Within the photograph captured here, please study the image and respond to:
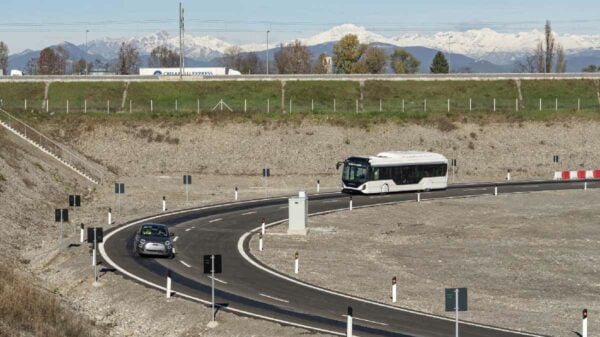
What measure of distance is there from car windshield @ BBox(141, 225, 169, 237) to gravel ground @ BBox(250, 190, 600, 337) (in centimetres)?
475

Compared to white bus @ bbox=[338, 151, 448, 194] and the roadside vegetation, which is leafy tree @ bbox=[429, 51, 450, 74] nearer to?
white bus @ bbox=[338, 151, 448, 194]

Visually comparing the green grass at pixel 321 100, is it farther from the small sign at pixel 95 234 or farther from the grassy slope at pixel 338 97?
the small sign at pixel 95 234

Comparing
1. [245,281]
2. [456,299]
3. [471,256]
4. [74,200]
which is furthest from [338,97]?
[456,299]

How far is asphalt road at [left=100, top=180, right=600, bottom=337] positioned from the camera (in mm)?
34250

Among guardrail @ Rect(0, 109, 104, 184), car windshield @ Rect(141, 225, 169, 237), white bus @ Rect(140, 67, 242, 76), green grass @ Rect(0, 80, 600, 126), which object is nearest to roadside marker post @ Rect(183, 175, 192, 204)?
guardrail @ Rect(0, 109, 104, 184)

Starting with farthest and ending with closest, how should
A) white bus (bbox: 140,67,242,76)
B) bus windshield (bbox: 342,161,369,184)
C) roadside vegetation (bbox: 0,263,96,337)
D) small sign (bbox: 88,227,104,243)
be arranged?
white bus (bbox: 140,67,242,76) → bus windshield (bbox: 342,161,369,184) → small sign (bbox: 88,227,104,243) → roadside vegetation (bbox: 0,263,96,337)

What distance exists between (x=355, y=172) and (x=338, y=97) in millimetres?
45769

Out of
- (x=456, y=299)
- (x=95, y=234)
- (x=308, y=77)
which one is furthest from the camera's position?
(x=308, y=77)

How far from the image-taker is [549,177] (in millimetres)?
96875

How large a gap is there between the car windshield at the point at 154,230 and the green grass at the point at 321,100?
55.6 metres

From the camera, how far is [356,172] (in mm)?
77750

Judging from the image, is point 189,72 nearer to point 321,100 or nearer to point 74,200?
point 321,100

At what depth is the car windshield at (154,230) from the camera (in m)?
49.1

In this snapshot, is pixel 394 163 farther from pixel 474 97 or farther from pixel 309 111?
pixel 474 97
